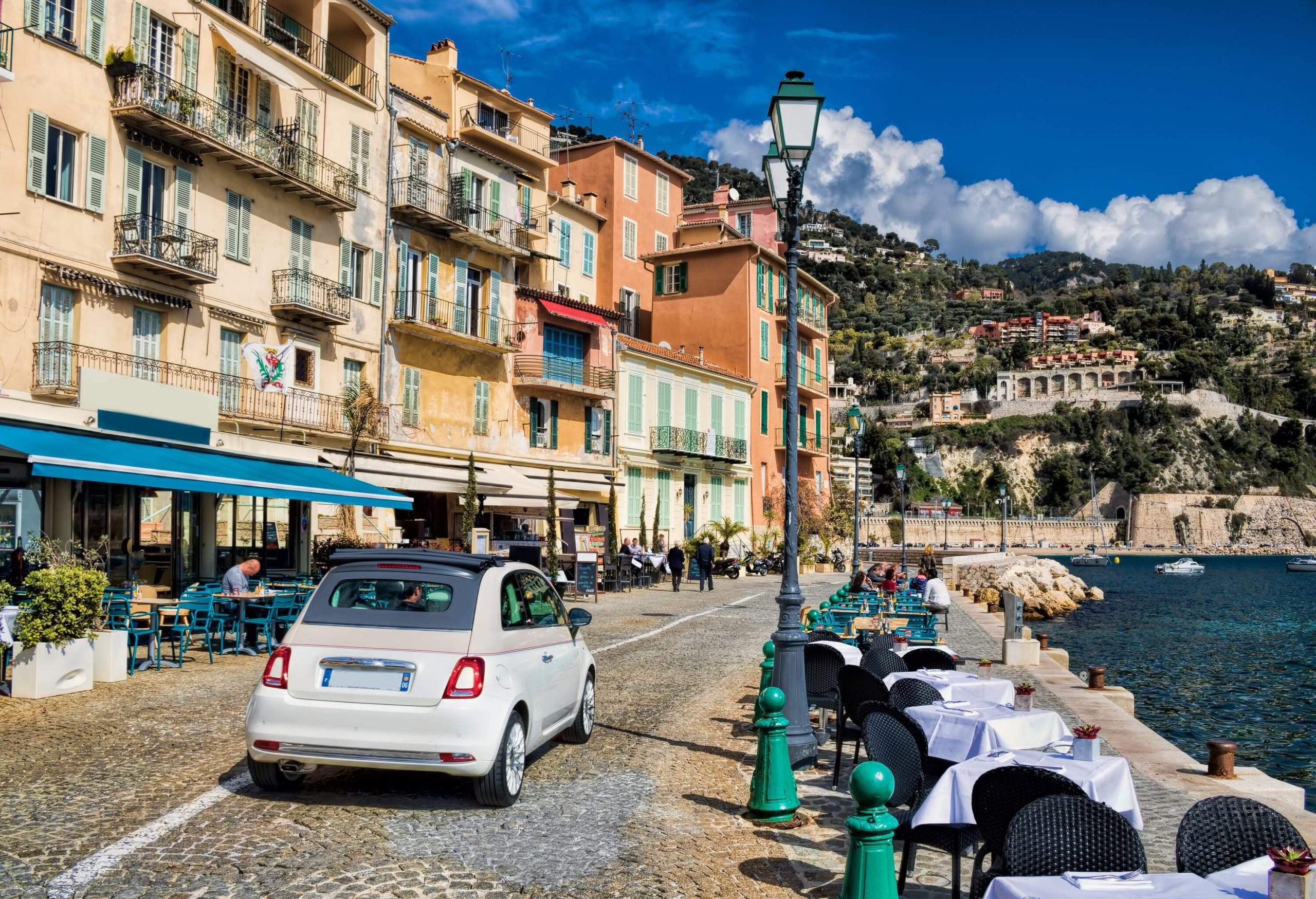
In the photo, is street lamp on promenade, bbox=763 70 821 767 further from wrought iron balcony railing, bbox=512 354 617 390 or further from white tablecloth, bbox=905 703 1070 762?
wrought iron balcony railing, bbox=512 354 617 390

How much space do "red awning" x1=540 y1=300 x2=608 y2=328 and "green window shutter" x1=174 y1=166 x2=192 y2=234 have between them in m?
13.2

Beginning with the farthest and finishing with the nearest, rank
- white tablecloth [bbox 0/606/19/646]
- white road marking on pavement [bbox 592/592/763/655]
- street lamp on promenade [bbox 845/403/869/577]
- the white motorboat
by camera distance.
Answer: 1. the white motorboat
2. street lamp on promenade [bbox 845/403/869/577]
3. white road marking on pavement [bbox 592/592/763/655]
4. white tablecloth [bbox 0/606/19/646]

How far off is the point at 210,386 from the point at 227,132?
17.7 ft

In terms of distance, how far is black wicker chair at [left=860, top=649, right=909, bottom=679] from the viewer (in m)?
9.05

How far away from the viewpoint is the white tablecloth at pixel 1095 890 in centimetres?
363

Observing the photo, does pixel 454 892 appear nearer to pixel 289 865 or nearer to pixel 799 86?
pixel 289 865

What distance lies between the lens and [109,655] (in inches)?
464

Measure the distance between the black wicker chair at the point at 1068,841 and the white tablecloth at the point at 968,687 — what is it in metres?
3.64

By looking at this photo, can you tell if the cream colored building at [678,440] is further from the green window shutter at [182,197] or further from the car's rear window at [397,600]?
the car's rear window at [397,600]

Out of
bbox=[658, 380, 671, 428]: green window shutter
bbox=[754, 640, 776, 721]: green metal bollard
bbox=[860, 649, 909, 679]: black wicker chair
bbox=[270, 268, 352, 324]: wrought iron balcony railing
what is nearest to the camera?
bbox=[754, 640, 776, 721]: green metal bollard

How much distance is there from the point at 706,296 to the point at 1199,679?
26342 mm

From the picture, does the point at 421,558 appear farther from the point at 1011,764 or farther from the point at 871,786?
the point at 1011,764

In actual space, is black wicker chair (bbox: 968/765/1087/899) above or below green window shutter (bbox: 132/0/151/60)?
below

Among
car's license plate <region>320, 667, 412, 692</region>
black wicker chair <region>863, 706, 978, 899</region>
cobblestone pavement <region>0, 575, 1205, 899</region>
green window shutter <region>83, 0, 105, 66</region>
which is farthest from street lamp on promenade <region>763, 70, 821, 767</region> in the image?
green window shutter <region>83, 0, 105, 66</region>
